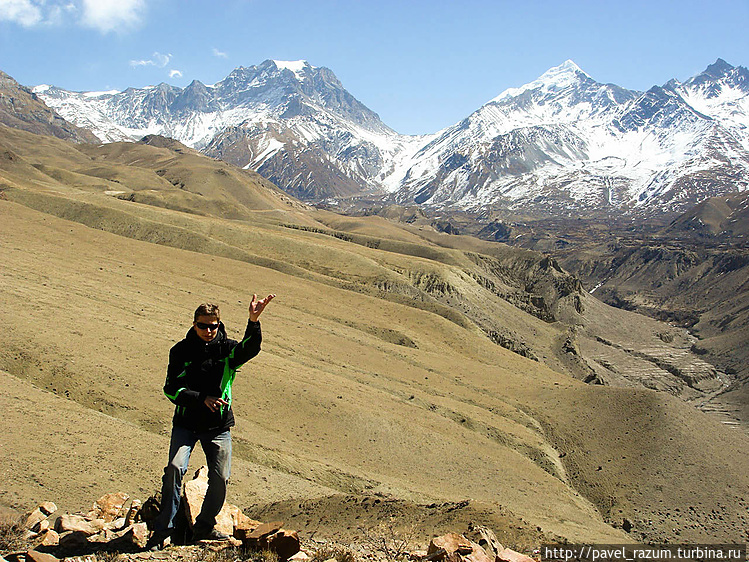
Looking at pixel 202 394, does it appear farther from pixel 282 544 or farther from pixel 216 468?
pixel 282 544

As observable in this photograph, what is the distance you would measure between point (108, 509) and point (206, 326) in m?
5.07

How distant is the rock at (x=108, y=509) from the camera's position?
34.7 feet

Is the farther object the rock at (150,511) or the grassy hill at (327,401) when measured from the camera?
the grassy hill at (327,401)

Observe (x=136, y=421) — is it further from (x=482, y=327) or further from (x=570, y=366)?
(x=570, y=366)

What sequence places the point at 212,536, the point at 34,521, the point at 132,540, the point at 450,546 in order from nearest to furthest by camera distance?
1. the point at 132,540
2. the point at 212,536
3. the point at 450,546
4. the point at 34,521

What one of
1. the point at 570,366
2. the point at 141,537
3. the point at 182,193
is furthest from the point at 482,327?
the point at 182,193

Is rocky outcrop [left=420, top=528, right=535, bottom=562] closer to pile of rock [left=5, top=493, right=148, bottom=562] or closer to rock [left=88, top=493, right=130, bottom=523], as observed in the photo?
pile of rock [left=5, top=493, right=148, bottom=562]

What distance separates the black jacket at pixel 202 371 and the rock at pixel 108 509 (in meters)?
3.69

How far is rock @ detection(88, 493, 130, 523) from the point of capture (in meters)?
10.6

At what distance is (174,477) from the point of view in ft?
27.4

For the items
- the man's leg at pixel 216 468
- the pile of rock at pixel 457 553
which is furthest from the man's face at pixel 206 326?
the pile of rock at pixel 457 553

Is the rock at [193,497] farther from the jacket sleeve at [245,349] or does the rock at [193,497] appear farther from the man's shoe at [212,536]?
the jacket sleeve at [245,349]

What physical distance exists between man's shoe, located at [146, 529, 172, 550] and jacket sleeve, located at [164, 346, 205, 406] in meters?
1.98

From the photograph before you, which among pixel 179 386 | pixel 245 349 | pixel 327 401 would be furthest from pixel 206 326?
pixel 327 401
